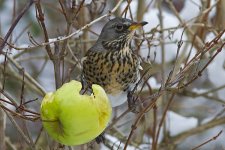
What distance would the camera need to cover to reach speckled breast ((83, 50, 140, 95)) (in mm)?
3154

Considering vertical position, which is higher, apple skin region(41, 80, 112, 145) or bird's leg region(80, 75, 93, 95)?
apple skin region(41, 80, 112, 145)

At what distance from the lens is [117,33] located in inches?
123

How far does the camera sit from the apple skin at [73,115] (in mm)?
1724

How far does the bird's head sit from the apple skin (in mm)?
1206

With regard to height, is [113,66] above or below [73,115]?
below

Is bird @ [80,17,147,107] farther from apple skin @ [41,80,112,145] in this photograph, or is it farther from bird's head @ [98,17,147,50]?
apple skin @ [41,80,112,145]

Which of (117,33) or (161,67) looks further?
(161,67)

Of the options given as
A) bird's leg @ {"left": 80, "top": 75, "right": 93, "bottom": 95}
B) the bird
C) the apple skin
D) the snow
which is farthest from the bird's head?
the apple skin

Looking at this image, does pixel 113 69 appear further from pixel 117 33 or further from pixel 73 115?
pixel 73 115

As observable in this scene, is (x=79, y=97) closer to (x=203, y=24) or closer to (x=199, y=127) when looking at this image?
(x=203, y=24)

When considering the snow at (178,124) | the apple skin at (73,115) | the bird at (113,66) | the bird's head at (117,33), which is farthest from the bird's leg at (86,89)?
the snow at (178,124)

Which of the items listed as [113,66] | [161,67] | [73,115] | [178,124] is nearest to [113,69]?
[113,66]

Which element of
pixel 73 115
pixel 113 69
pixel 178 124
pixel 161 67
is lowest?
pixel 178 124

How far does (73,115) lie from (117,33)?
1.46m
